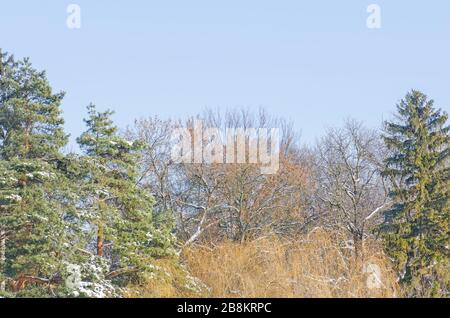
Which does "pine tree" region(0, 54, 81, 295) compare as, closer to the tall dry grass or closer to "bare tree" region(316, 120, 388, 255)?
the tall dry grass

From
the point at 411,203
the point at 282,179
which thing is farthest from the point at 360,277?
the point at 282,179

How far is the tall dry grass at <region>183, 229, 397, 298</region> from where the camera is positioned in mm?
9555

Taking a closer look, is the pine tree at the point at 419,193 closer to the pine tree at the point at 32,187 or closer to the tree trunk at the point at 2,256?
the pine tree at the point at 32,187

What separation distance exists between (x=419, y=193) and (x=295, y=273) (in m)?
9.86

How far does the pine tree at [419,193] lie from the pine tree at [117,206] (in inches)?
299

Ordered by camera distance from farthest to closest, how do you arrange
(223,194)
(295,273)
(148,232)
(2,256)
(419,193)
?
(223,194)
(419,193)
(148,232)
(2,256)
(295,273)

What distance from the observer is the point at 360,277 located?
10.4m

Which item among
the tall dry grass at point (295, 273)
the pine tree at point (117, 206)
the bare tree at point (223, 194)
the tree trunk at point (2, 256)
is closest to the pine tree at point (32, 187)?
the tree trunk at point (2, 256)

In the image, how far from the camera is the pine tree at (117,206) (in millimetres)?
13383

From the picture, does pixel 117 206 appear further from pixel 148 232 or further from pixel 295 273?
pixel 295 273

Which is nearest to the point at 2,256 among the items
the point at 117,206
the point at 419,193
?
the point at 117,206

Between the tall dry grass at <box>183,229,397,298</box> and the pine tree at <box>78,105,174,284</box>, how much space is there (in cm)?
158

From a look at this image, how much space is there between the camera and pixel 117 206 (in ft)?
47.8

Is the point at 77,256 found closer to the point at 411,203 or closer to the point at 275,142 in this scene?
the point at 411,203
